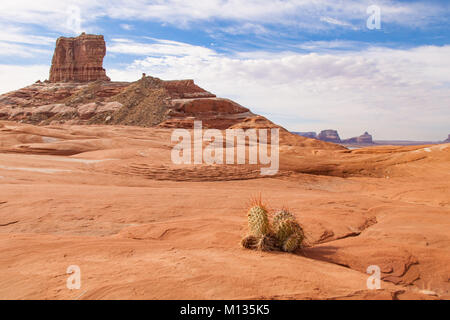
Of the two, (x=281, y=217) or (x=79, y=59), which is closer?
(x=281, y=217)

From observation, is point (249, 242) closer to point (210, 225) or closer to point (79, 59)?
point (210, 225)

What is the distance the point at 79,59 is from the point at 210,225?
3341 inches

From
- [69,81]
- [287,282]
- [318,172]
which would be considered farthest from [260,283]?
[69,81]

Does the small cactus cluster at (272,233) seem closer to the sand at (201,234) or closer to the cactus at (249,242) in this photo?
the cactus at (249,242)

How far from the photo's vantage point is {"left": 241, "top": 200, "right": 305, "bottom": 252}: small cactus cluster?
4.21 meters

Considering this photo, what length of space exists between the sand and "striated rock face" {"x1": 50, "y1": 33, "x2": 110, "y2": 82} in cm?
7148

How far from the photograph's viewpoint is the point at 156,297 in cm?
287

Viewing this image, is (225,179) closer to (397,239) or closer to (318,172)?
(318,172)

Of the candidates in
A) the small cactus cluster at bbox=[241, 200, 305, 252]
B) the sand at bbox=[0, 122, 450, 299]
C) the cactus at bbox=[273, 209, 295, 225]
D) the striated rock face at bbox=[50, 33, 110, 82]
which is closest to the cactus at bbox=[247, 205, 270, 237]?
the small cactus cluster at bbox=[241, 200, 305, 252]

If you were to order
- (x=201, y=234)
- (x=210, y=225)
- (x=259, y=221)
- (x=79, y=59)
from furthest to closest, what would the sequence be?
(x=79, y=59)
(x=210, y=225)
(x=201, y=234)
(x=259, y=221)

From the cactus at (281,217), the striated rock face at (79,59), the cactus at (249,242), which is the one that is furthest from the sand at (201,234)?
the striated rock face at (79,59)

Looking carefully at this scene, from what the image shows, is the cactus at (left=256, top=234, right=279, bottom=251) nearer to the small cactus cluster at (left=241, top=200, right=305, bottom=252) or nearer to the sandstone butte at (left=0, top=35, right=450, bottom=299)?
the small cactus cluster at (left=241, top=200, right=305, bottom=252)

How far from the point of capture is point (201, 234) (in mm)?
5086

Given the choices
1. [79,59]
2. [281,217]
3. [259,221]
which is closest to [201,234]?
A: [259,221]
